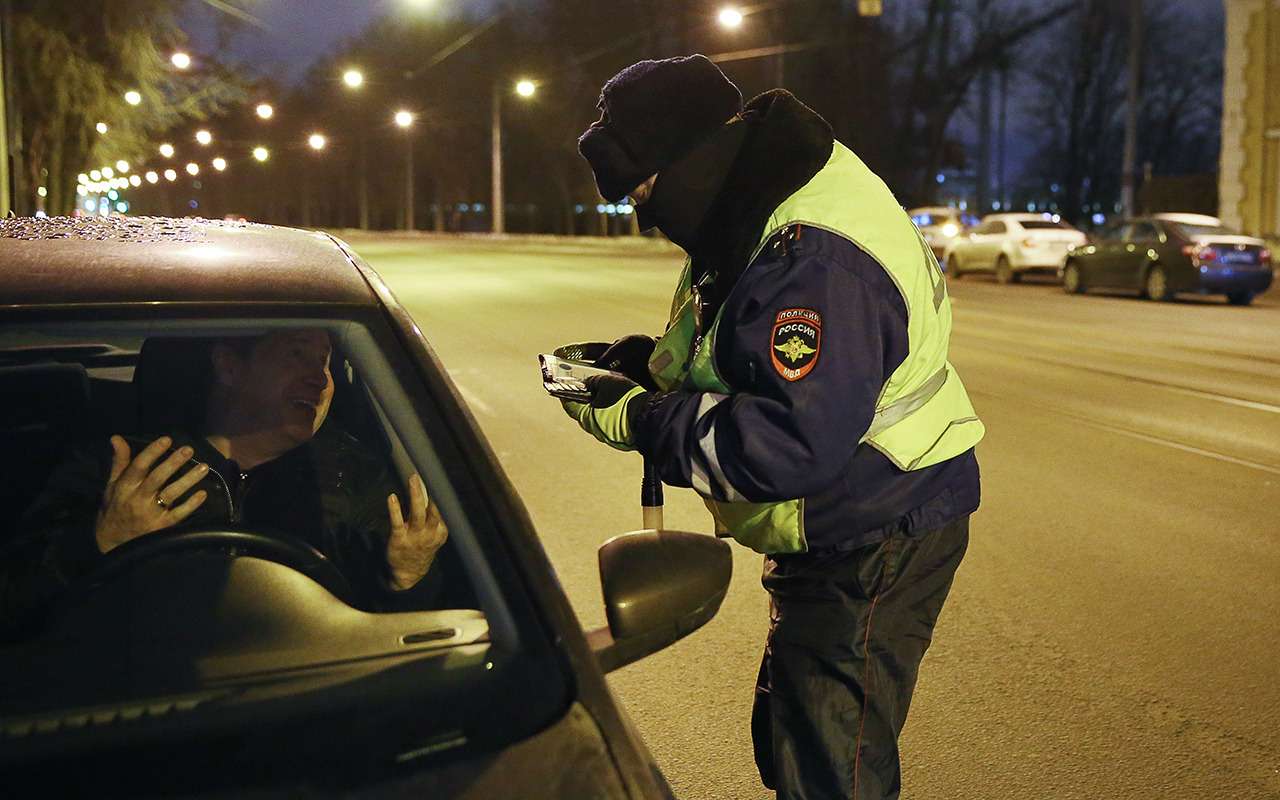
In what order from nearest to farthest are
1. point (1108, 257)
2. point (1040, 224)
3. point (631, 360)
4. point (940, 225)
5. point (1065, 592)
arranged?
point (631, 360)
point (1065, 592)
point (1108, 257)
point (1040, 224)
point (940, 225)

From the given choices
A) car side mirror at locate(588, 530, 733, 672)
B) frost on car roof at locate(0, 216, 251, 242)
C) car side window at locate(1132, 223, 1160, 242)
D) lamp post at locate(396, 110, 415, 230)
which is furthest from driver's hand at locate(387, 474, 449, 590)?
lamp post at locate(396, 110, 415, 230)

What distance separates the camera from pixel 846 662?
241cm

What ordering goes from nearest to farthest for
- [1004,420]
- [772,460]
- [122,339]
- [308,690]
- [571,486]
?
1. [308,690]
2. [772,460]
3. [122,339]
4. [571,486]
5. [1004,420]

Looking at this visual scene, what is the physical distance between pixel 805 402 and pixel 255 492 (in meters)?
1.07

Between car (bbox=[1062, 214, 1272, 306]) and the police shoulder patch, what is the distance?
20782 millimetres

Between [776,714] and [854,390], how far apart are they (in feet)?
2.14

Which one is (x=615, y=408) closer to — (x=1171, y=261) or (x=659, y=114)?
(x=659, y=114)

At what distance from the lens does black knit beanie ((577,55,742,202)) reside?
2.34 meters

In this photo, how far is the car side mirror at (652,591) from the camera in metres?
2.05

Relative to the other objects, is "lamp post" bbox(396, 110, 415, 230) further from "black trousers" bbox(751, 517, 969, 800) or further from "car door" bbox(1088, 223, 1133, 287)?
"black trousers" bbox(751, 517, 969, 800)

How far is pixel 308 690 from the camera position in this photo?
1870 mm

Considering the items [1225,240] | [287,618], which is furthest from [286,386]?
[1225,240]

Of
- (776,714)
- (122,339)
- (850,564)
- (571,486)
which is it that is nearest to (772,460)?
(850,564)

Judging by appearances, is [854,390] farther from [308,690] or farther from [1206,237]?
[1206,237]
